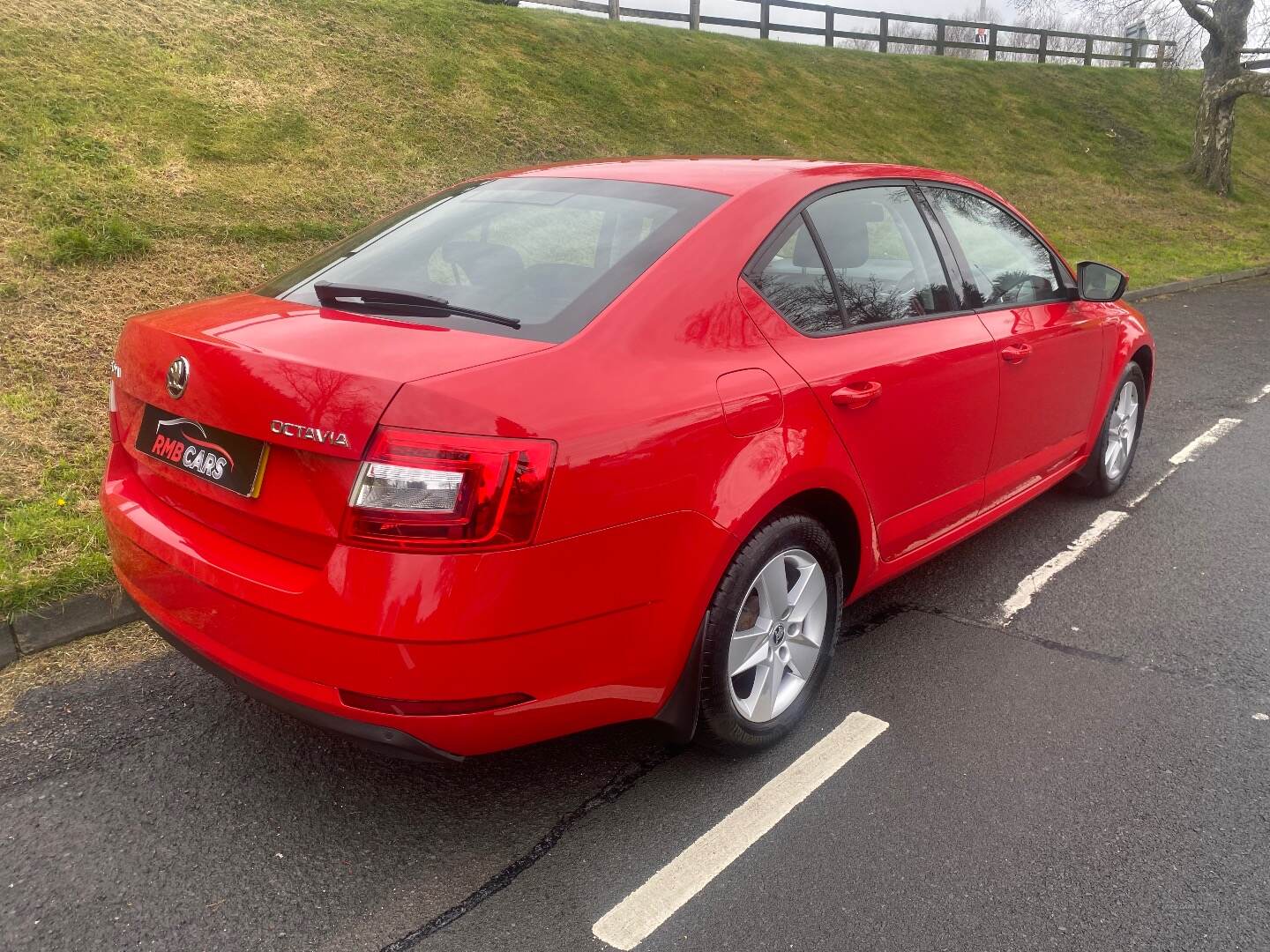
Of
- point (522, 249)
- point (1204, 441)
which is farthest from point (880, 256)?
point (1204, 441)

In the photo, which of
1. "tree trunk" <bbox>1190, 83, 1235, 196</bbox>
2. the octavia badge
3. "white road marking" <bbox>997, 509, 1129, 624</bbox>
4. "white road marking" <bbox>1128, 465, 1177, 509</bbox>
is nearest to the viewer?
the octavia badge

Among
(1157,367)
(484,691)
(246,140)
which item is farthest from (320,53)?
(484,691)

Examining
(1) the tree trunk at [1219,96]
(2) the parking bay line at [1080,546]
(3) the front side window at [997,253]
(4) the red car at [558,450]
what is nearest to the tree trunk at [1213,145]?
(1) the tree trunk at [1219,96]

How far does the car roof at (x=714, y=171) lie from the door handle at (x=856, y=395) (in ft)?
2.15

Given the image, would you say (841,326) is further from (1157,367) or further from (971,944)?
(1157,367)

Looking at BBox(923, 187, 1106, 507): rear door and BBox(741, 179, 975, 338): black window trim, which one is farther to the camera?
BBox(923, 187, 1106, 507): rear door

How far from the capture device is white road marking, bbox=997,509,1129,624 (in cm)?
388

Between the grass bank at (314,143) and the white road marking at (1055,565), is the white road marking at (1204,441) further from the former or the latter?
the grass bank at (314,143)

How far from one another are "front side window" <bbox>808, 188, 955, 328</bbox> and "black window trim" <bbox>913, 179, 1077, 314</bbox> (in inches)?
4.6

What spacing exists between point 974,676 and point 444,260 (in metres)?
2.18

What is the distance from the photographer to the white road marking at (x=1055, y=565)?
12.7 feet

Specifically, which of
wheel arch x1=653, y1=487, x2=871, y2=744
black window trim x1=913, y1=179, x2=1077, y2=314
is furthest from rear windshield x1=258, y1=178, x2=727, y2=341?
black window trim x1=913, y1=179, x2=1077, y2=314

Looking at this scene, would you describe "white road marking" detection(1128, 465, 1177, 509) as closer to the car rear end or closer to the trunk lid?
the car rear end

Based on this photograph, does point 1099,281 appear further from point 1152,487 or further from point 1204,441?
point 1204,441
